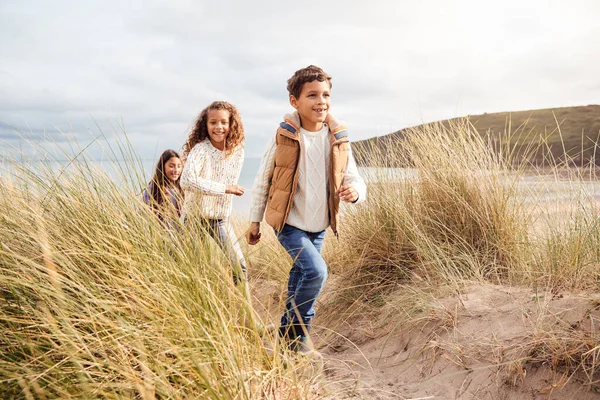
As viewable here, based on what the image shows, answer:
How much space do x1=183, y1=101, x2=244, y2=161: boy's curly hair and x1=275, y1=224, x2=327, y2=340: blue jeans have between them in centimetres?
149

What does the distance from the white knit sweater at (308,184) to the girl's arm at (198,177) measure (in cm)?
52

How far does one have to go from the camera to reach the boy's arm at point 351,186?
295 cm

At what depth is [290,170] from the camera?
3092mm

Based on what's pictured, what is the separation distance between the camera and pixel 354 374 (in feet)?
10.1

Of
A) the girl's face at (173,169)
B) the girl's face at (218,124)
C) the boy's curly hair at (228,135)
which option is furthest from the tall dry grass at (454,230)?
the girl's face at (173,169)

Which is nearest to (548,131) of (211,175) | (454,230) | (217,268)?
(454,230)

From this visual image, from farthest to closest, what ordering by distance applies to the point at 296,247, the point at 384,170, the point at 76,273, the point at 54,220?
the point at 384,170, the point at 296,247, the point at 54,220, the point at 76,273

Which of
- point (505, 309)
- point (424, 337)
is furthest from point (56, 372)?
point (505, 309)

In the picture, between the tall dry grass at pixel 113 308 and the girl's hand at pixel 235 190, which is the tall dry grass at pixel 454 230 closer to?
the girl's hand at pixel 235 190

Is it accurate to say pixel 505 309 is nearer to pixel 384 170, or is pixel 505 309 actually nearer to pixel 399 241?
pixel 399 241

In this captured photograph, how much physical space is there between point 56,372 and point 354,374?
1.95 m

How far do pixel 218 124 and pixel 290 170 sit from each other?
1362mm

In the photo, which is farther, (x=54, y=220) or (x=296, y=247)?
(x=296, y=247)

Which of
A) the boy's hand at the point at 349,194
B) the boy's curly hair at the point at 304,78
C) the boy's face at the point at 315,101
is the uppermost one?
the boy's curly hair at the point at 304,78
